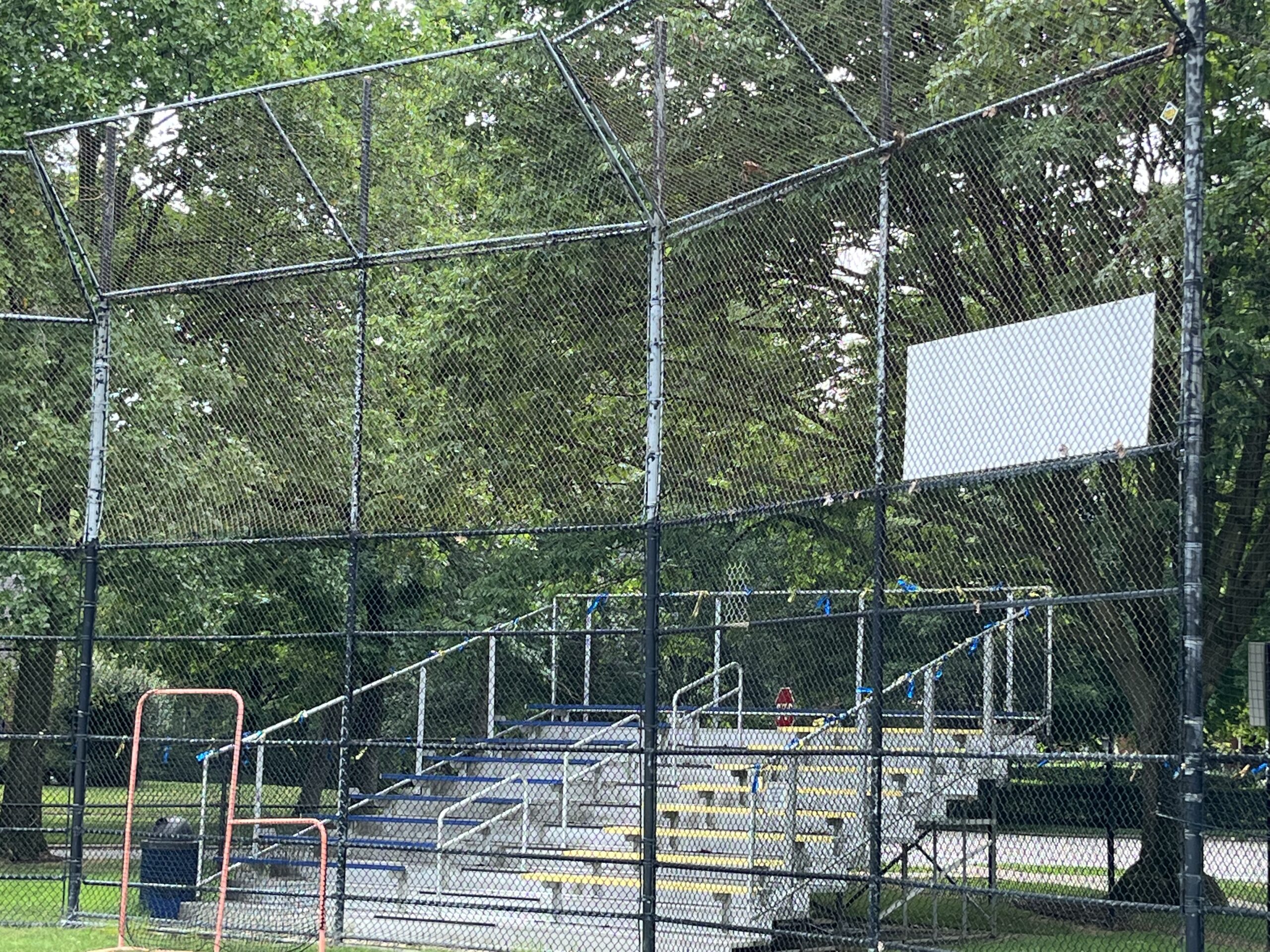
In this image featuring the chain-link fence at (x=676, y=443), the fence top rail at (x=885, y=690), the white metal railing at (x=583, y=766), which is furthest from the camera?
the white metal railing at (x=583, y=766)

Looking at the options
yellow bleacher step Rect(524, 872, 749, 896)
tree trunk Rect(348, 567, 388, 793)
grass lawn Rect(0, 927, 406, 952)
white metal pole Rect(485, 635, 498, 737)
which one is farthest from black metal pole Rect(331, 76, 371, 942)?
tree trunk Rect(348, 567, 388, 793)

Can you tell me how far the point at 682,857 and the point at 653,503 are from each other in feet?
8.97

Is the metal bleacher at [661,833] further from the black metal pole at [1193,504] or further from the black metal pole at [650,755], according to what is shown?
the black metal pole at [1193,504]

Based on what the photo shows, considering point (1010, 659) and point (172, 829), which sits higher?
point (1010, 659)

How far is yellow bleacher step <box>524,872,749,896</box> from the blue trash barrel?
2983mm

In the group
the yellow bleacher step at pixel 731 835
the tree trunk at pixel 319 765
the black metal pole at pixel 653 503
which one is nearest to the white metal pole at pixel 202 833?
the yellow bleacher step at pixel 731 835

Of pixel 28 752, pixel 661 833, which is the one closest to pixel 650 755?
pixel 661 833

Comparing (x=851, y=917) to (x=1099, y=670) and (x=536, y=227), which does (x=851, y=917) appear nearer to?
(x=1099, y=670)

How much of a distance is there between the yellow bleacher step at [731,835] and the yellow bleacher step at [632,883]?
0.33 meters

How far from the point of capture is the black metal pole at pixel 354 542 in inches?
419

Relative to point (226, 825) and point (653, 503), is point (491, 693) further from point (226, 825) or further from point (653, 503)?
point (226, 825)

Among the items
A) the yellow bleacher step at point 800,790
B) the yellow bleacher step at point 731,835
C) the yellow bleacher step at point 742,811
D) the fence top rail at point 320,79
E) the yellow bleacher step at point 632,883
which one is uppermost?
the fence top rail at point 320,79

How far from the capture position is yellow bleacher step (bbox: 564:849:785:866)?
10227 millimetres

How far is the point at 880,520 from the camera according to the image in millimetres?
8188
